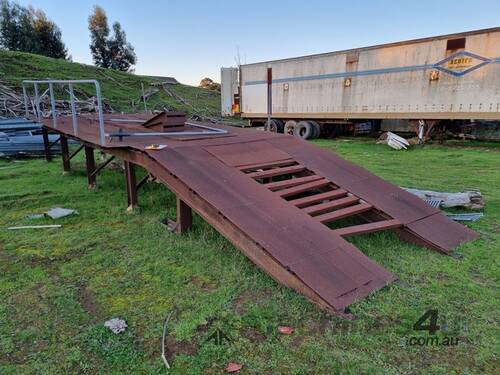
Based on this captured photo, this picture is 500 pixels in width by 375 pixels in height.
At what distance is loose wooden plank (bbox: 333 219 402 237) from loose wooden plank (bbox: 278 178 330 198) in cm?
69

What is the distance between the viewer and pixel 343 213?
346cm

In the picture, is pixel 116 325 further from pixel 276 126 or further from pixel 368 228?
pixel 276 126

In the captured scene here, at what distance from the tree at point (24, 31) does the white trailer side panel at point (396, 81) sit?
3009 centimetres

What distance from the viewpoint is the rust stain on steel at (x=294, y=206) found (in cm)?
265

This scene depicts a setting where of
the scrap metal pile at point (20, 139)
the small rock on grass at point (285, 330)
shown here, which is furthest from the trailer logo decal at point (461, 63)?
the scrap metal pile at point (20, 139)

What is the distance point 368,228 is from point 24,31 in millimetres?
40862

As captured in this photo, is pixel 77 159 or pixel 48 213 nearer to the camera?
pixel 48 213

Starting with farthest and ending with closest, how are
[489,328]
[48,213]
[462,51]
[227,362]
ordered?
[462,51] < [48,213] < [489,328] < [227,362]

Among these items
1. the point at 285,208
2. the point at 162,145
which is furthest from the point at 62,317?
the point at 162,145

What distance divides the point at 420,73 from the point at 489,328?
9965 mm

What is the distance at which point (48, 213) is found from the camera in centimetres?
454

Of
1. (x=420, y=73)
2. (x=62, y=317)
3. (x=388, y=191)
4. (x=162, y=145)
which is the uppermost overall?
(x=420, y=73)

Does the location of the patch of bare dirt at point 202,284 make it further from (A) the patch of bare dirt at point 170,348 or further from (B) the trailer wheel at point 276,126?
(B) the trailer wheel at point 276,126

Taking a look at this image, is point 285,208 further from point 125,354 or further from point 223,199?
point 125,354
